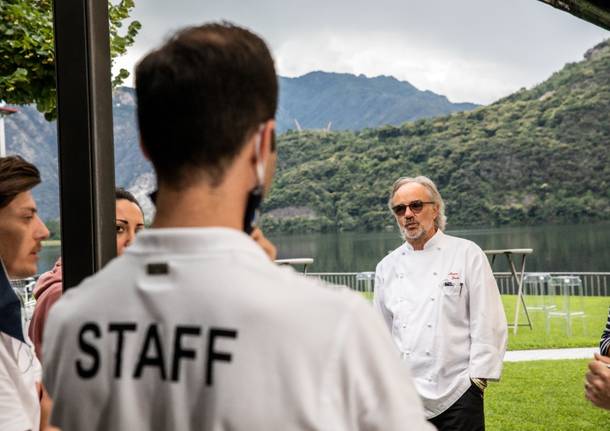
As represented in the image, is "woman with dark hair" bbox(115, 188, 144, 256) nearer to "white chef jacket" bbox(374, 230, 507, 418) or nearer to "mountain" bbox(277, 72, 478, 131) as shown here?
"white chef jacket" bbox(374, 230, 507, 418)

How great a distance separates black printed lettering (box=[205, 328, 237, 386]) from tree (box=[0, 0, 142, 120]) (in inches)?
101

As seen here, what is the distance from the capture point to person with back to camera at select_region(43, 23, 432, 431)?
23.5 inches

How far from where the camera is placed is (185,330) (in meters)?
0.62

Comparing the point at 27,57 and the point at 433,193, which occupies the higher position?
the point at 27,57

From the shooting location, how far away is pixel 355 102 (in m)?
52.2

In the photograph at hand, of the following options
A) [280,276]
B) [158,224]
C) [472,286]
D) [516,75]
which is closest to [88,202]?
[158,224]

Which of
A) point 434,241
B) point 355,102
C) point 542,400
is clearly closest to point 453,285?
point 434,241

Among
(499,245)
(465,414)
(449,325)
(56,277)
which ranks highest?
(56,277)

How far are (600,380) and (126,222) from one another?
135 cm

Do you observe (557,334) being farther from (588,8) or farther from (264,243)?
(264,243)

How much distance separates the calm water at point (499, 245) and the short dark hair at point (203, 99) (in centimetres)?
2788

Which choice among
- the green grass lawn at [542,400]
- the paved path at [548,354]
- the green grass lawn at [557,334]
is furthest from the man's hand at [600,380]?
the paved path at [548,354]

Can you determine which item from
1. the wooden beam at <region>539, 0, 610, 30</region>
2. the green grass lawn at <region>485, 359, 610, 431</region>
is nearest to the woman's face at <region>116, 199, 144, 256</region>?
the wooden beam at <region>539, 0, 610, 30</region>

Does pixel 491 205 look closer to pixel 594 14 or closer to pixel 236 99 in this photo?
pixel 594 14
